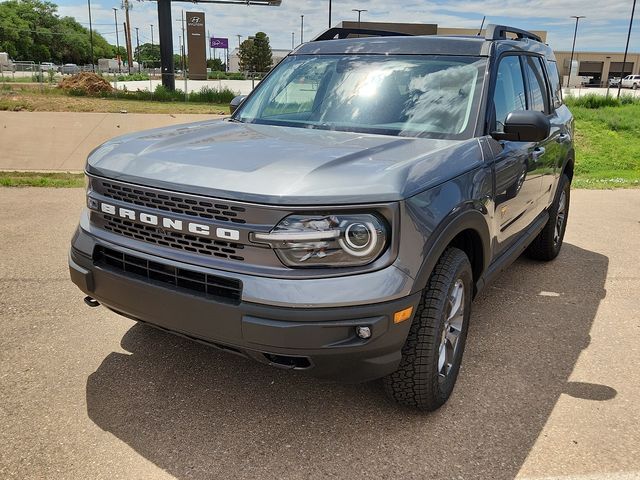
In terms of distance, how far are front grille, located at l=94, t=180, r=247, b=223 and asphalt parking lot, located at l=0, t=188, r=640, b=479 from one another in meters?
1.08

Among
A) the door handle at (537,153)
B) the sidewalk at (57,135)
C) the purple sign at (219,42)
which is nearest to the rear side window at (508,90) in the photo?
the door handle at (537,153)

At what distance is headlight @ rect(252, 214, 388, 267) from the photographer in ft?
7.89

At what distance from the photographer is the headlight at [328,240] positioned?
7.89 ft

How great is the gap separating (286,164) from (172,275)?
2.35 ft

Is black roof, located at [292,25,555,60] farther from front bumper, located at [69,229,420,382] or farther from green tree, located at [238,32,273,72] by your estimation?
green tree, located at [238,32,273,72]

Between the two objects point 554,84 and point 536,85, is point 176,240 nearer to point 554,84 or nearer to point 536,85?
point 536,85

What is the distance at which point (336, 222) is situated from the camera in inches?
95.3

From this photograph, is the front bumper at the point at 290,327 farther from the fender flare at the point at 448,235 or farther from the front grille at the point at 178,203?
the front grille at the point at 178,203

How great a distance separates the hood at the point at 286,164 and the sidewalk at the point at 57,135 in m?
8.34

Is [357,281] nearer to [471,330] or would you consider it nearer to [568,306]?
[471,330]

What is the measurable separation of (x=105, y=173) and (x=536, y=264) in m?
4.31

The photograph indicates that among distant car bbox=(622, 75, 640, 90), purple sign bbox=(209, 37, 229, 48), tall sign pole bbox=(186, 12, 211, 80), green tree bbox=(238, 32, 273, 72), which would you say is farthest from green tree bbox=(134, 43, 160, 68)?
distant car bbox=(622, 75, 640, 90)

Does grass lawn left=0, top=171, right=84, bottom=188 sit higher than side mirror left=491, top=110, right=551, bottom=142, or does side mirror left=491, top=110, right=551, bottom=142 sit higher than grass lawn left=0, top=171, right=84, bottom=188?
side mirror left=491, top=110, right=551, bottom=142

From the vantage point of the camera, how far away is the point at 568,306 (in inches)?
183
